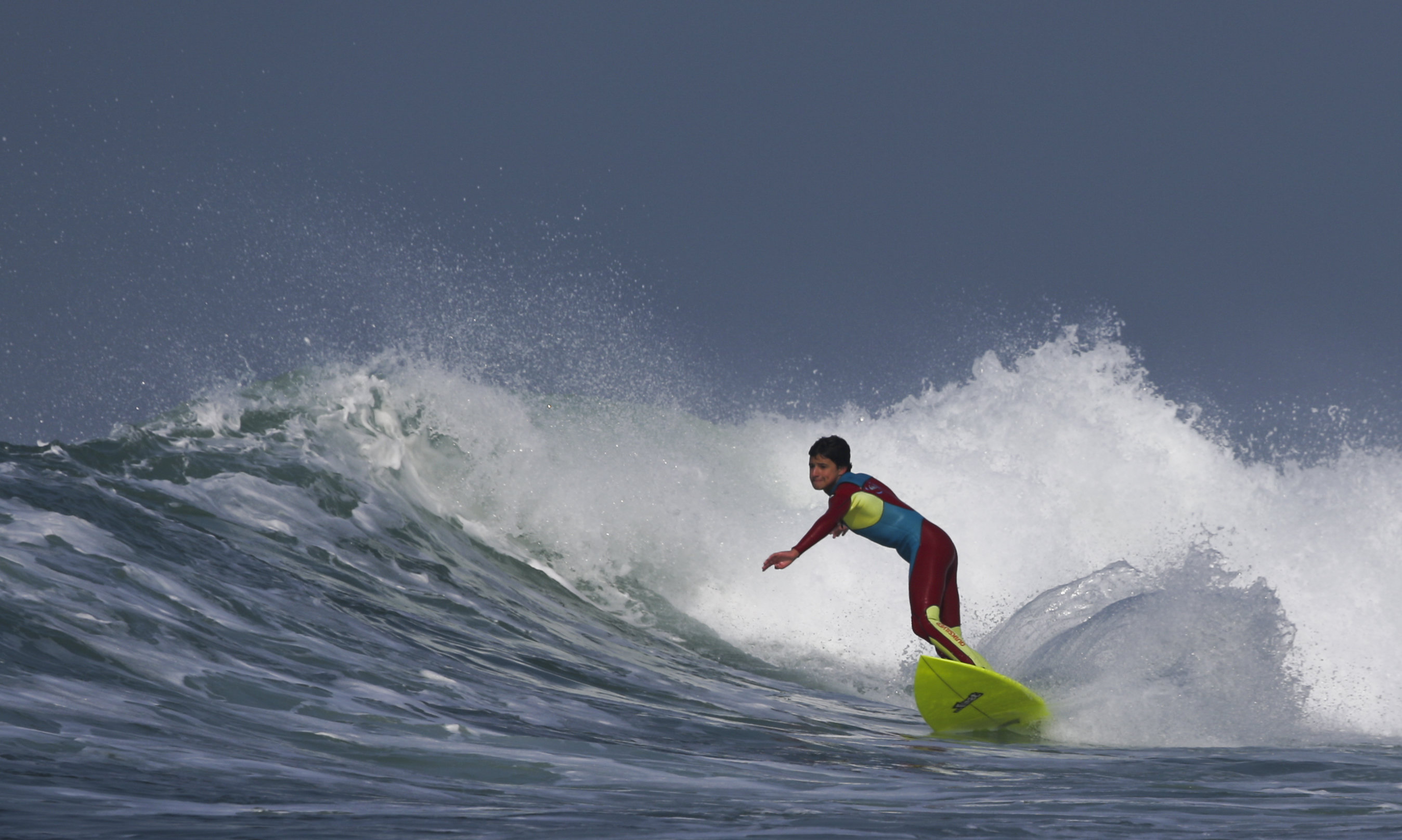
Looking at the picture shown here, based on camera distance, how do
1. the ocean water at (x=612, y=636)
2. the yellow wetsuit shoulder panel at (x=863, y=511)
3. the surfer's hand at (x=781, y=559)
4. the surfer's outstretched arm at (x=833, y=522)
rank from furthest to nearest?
1. the yellow wetsuit shoulder panel at (x=863, y=511)
2. the surfer's outstretched arm at (x=833, y=522)
3. the surfer's hand at (x=781, y=559)
4. the ocean water at (x=612, y=636)

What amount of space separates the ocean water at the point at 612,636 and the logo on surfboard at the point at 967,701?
0.73ft

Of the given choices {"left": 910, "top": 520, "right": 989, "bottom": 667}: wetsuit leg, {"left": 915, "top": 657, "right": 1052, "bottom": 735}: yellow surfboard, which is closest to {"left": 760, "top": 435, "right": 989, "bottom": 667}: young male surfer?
{"left": 910, "top": 520, "right": 989, "bottom": 667}: wetsuit leg

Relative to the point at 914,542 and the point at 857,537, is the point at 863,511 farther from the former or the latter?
the point at 857,537

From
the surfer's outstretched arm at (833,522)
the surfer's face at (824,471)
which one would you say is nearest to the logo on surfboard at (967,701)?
the surfer's outstretched arm at (833,522)

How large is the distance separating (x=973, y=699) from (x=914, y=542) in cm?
99

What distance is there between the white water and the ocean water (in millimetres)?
49

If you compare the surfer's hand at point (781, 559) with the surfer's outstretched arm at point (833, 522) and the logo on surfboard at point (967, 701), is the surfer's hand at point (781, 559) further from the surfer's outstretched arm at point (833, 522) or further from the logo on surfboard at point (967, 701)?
the logo on surfboard at point (967, 701)

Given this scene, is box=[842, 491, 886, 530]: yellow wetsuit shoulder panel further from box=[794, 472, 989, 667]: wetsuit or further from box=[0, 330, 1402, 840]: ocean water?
box=[0, 330, 1402, 840]: ocean water

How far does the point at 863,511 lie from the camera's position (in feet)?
21.8

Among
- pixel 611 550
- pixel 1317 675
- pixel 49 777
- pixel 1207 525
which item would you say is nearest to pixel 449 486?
pixel 611 550

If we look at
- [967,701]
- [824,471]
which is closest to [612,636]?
[824,471]

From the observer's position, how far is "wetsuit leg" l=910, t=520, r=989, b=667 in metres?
6.39

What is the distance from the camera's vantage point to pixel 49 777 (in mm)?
3230

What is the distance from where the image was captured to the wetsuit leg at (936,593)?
639 cm
